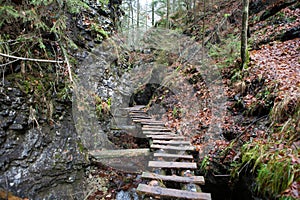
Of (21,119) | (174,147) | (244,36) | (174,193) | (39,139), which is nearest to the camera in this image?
(174,193)

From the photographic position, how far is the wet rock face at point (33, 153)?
288cm

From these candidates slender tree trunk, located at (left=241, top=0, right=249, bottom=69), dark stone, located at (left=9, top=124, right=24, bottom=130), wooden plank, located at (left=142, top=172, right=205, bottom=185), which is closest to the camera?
wooden plank, located at (left=142, top=172, right=205, bottom=185)

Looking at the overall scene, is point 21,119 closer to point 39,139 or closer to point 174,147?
point 39,139

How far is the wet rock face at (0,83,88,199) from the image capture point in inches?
114

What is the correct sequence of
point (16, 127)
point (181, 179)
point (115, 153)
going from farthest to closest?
point (115, 153)
point (16, 127)
point (181, 179)

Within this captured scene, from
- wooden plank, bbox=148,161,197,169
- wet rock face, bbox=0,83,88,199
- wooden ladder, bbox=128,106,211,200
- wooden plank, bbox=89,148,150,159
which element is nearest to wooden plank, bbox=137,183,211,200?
wooden ladder, bbox=128,106,211,200

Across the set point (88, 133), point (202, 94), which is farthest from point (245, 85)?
point (88, 133)

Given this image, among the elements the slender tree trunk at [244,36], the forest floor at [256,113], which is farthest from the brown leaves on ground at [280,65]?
the slender tree trunk at [244,36]

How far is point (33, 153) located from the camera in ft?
10.5

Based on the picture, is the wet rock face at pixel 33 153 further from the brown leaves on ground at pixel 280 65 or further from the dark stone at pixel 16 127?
the brown leaves on ground at pixel 280 65

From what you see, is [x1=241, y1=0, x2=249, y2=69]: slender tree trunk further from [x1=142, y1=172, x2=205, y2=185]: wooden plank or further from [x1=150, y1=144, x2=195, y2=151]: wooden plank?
[x1=142, y1=172, x2=205, y2=185]: wooden plank

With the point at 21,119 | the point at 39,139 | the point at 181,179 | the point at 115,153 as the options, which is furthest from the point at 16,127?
the point at 181,179

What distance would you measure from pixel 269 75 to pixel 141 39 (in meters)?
12.6

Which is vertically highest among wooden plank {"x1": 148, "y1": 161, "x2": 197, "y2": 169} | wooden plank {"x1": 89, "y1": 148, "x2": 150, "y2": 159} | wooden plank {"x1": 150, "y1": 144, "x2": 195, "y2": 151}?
wooden plank {"x1": 150, "y1": 144, "x2": 195, "y2": 151}
